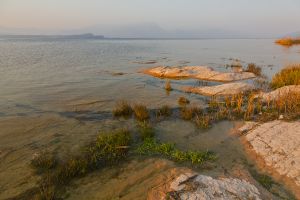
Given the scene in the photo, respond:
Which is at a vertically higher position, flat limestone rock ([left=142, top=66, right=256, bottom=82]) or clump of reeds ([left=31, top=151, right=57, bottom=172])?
clump of reeds ([left=31, top=151, right=57, bottom=172])

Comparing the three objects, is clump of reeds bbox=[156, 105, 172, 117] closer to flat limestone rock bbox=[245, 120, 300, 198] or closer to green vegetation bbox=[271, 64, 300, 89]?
A: flat limestone rock bbox=[245, 120, 300, 198]

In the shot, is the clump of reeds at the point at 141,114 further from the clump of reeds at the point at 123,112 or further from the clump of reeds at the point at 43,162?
the clump of reeds at the point at 43,162

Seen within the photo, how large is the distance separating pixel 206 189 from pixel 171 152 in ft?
10.0

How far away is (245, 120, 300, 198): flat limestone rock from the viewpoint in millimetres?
8195

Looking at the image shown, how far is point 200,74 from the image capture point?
88.6 ft

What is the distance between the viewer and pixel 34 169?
846 cm

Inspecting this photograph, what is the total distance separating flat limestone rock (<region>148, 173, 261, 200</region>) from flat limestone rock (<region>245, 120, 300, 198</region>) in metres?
1.75

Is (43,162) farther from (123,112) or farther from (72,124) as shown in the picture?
(123,112)

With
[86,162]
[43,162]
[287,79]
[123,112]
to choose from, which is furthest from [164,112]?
[287,79]

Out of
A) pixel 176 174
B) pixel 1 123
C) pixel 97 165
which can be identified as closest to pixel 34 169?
pixel 97 165

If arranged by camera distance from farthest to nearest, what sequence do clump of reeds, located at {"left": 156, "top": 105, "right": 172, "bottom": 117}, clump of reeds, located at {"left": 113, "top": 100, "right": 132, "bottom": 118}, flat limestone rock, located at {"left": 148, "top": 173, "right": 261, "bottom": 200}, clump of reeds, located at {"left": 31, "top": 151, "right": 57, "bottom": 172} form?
clump of reeds, located at {"left": 156, "top": 105, "right": 172, "bottom": 117}
clump of reeds, located at {"left": 113, "top": 100, "right": 132, "bottom": 118}
clump of reeds, located at {"left": 31, "top": 151, "right": 57, "bottom": 172}
flat limestone rock, located at {"left": 148, "top": 173, "right": 261, "bottom": 200}

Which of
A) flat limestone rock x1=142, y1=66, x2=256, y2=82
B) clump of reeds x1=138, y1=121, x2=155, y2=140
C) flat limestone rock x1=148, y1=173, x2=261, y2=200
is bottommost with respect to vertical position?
flat limestone rock x1=142, y1=66, x2=256, y2=82

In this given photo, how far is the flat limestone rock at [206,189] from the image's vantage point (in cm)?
639

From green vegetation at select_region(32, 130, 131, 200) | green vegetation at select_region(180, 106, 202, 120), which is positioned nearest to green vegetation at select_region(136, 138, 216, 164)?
green vegetation at select_region(32, 130, 131, 200)
